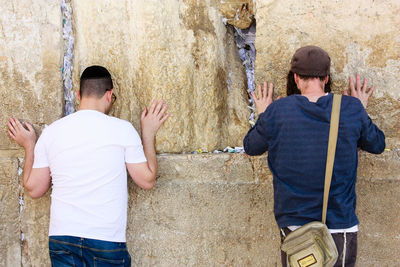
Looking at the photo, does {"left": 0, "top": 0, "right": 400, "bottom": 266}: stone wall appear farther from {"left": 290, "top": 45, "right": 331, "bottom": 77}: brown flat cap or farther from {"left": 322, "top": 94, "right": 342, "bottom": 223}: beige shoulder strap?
{"left": 322, "top": 94, "right": 342, "bottom": 223}: beige shoulder strap

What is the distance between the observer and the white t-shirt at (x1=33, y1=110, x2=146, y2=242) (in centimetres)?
272

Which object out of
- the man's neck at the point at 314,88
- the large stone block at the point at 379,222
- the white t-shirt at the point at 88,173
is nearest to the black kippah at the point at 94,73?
the white t-shirt at the point at 88,173

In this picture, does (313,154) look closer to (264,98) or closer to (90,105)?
(264,98)

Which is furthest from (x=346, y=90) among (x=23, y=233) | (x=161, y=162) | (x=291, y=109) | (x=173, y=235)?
(x=23, y=233)

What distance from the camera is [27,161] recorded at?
3242mm

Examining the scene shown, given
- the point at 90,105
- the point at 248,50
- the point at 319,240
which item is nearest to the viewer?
the point at 319,240

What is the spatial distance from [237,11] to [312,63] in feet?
3.31

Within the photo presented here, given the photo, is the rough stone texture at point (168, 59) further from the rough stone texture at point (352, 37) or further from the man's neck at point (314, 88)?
the man's neck at point (314, 88)

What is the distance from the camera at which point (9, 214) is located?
3.47 metres

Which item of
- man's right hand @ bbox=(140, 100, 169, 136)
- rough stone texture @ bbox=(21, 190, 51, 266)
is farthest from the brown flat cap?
rough stone texture @ bbox=(21, 190, 51, 266)

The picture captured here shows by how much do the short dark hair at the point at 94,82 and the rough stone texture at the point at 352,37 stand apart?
1164mm

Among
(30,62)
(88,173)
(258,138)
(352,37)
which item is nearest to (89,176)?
(88,173)

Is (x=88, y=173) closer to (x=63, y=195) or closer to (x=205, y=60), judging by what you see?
(x=63, y=195)

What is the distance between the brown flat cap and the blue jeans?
1.55 meters
